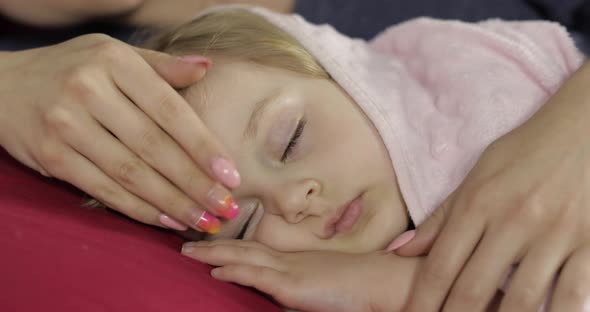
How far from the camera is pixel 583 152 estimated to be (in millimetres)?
945

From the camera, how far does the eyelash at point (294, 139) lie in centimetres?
110

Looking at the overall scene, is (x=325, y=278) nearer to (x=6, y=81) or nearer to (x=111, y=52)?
(x=111, y=52)

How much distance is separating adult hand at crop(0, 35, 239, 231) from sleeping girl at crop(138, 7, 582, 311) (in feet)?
0.30

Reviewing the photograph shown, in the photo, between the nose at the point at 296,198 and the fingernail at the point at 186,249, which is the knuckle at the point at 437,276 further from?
the fingernail at the point at 186,249

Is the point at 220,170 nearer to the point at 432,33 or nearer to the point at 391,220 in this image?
the point at 391,220

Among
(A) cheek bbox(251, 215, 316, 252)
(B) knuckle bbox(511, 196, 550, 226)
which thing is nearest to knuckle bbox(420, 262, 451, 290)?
(B) knuckle bbox(511, 196, 550, 226)

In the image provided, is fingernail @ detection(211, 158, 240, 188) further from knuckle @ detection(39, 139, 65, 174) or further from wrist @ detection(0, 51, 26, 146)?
wrist @ detection(0, 51, 26, 146)

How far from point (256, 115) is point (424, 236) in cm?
35

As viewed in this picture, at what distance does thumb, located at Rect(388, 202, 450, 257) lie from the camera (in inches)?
38.5

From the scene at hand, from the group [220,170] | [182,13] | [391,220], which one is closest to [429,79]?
[391,220]

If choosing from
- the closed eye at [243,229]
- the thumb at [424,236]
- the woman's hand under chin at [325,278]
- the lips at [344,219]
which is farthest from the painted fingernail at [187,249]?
the thumb at [424,236]

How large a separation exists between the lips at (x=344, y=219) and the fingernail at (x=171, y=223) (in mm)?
243

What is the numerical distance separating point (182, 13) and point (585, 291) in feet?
4.04

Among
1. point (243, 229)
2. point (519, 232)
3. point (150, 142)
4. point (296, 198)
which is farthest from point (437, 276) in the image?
point (150, 142)
